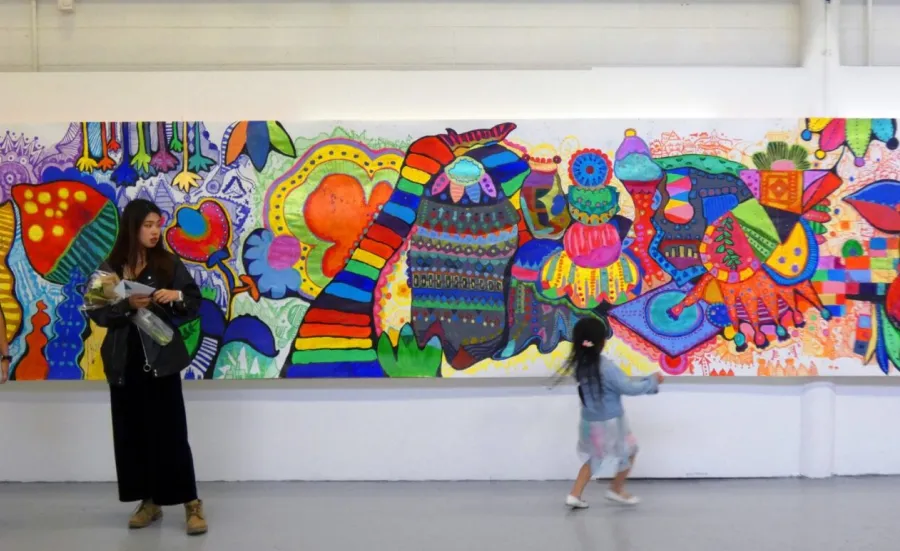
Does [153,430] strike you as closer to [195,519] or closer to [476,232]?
[195,519]

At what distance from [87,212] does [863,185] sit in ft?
12.3

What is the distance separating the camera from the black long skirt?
3.60m

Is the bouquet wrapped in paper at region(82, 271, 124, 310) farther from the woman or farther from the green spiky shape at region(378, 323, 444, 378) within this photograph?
the green spiky shape at region(378, 323, 444, 378)

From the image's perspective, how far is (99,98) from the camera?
4.38 metres

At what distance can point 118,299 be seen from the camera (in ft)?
11.5

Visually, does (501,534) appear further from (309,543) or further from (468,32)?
(468,32)

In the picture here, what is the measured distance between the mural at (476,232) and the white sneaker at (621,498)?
0.66m

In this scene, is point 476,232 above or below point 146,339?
above

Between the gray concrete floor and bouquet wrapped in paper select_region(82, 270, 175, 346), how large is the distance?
831mm

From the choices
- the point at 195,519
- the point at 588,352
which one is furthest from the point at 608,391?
the point at 195,519

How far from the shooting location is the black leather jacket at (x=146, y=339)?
354 cm

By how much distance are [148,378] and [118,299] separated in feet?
1.15

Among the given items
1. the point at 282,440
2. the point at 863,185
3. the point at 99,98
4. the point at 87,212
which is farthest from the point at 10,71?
the point at 863,185

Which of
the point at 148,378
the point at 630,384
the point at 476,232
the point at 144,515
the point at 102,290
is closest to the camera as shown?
the point at 102,290
